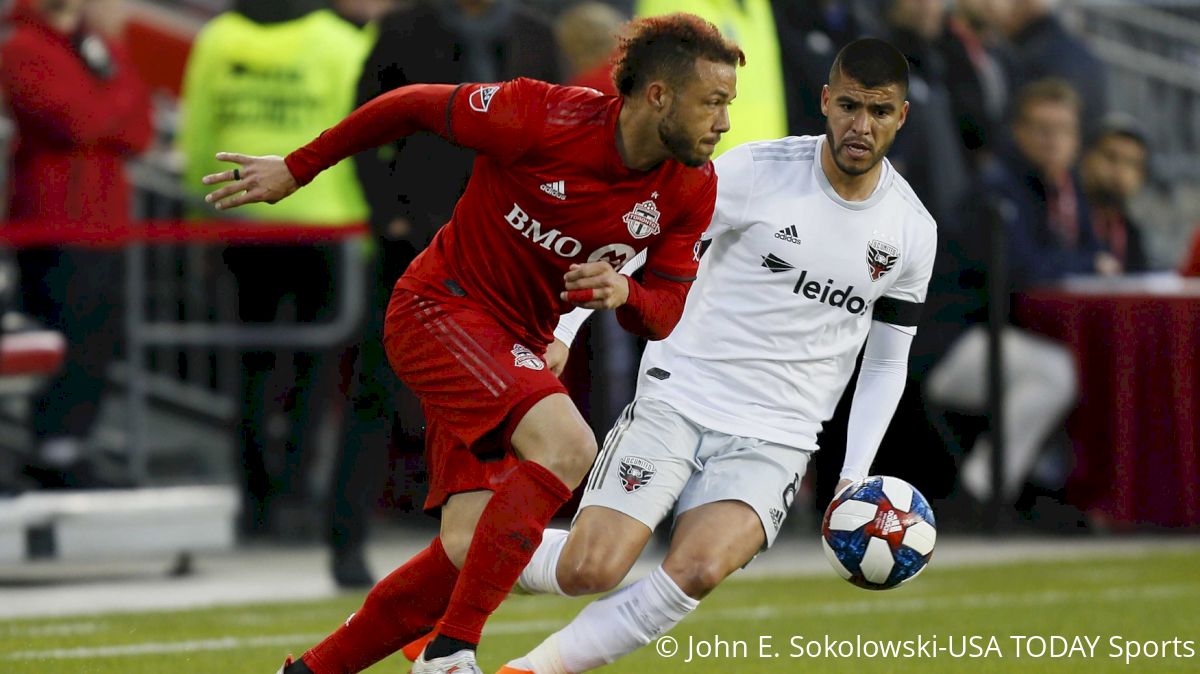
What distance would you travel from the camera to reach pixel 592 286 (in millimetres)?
5297

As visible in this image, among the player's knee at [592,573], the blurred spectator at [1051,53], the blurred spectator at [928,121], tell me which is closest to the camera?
the player's knee at [592,573]

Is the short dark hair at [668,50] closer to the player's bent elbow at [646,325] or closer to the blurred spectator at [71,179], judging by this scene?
the player's bent elbow at [646,325]

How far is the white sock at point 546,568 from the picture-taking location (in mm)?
6086

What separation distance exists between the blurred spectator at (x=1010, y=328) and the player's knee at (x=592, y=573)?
5847 mm

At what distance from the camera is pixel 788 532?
11875mm

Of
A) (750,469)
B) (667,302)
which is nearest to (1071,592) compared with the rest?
(750,469)

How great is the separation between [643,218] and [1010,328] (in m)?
6.44

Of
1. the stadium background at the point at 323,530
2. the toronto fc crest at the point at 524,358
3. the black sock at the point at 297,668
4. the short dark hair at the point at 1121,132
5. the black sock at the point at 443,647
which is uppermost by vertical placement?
the toronto fc crest at the point at 524,358

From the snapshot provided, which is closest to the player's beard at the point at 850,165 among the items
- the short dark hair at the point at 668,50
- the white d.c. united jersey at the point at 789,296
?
the white d.c. united jersey at the point at 789,296

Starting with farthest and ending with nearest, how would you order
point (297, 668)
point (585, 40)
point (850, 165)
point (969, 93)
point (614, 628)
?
point (969, 93)
point (585, 40)
point (850, 165)
point (614, 628)
point (297, 668)

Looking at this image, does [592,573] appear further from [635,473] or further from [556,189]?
[556,189]

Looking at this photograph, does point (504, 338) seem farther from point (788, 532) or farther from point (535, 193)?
point (788, 532)

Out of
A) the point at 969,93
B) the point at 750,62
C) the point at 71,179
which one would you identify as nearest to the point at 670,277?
the point at 750,62

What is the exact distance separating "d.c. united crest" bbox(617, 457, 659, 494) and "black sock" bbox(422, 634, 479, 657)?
972 millimetres
